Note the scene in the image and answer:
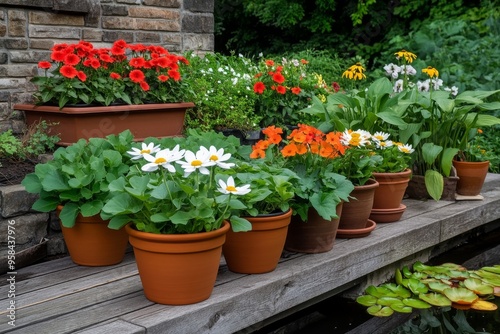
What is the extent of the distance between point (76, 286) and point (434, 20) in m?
6.69

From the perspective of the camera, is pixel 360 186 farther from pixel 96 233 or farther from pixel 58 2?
pixel 58 2

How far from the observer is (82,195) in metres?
2.43

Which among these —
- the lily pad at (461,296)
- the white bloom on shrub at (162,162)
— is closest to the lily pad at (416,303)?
the lily pad at (461,296)

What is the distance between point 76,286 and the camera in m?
2.36

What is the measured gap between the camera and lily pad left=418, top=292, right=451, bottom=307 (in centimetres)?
295

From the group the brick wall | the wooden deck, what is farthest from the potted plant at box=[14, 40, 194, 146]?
the wooden deck

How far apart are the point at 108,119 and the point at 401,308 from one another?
179 centimetres

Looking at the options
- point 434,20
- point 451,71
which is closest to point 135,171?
point 451,71

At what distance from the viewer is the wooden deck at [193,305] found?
2.02 meters

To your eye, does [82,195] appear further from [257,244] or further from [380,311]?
[380,311]

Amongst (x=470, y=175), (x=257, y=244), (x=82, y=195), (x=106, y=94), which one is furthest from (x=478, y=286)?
(x=106, y=94)

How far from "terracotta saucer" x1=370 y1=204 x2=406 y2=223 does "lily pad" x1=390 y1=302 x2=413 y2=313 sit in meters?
0.58

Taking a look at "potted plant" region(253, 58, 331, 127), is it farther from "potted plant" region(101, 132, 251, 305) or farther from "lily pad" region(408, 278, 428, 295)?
"potted plant" region(101, 132, 251, 305)

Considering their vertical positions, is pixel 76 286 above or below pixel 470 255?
above
